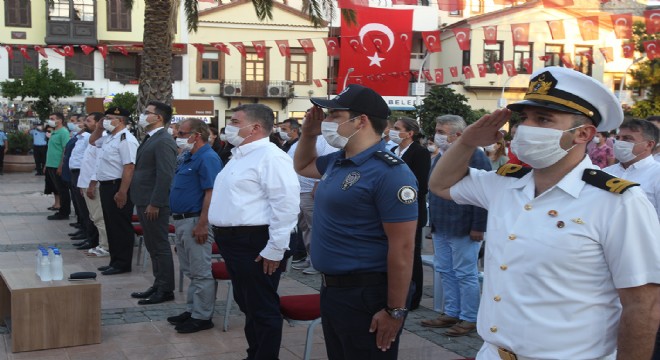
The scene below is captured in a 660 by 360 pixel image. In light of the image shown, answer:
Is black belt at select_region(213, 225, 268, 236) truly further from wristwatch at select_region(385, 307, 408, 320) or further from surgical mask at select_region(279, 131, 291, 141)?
surgical mask at select_region(279, 131, 291, 141)

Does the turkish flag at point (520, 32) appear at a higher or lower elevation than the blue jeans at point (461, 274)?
higher

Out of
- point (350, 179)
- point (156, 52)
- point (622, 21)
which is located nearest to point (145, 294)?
point (350, 179)

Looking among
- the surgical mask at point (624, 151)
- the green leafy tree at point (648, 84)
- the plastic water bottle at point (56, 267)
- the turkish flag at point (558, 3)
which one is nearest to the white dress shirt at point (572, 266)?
the surgical mask at point (624, 151)

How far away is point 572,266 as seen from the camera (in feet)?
7.25

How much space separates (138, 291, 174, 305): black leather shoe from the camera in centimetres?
700

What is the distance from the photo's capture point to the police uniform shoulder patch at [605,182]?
2.18 m

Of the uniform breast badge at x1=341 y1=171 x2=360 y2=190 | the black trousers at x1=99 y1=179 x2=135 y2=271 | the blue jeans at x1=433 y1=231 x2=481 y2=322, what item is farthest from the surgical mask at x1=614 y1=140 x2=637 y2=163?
the black trousers at x1=99 y1=179 x2=135 y2=271

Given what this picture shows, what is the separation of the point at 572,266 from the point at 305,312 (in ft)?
9.03

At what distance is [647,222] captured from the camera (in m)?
2.14

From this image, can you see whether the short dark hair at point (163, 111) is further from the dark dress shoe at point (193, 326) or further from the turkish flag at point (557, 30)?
the turkish flag at point (557, 30)

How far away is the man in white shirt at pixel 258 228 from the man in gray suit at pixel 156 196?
7.01 ft

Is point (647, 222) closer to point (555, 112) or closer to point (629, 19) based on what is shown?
point (555, 112)

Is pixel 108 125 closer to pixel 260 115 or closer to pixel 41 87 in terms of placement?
pixel 260 115

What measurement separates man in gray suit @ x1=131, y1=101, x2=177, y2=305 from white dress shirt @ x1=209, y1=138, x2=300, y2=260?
7.15 feet
